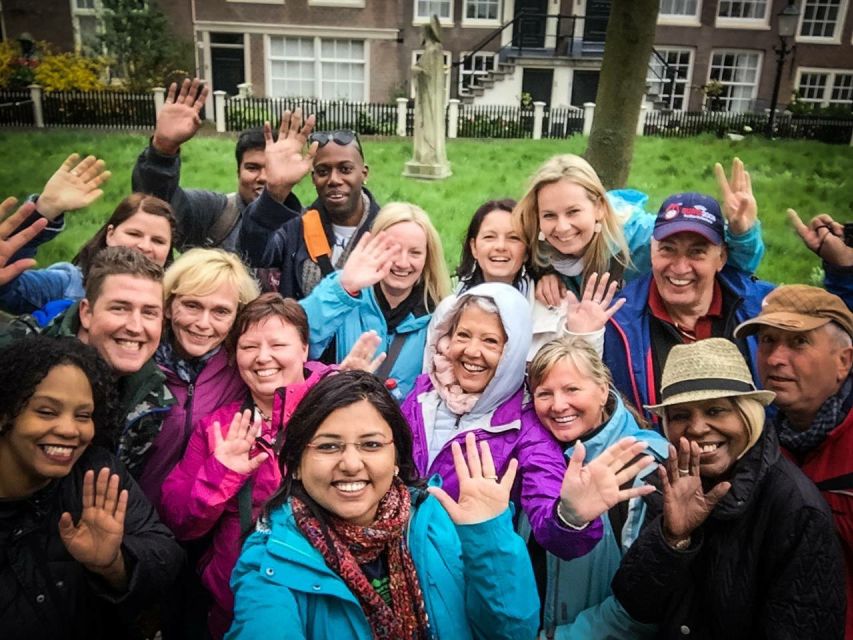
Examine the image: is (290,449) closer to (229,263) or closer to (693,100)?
(229,263)

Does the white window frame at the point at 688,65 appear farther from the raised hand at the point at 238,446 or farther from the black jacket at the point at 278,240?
the raised hand at the point at 238,446

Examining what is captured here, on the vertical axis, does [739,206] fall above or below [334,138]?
below

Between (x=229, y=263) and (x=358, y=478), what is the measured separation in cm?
142

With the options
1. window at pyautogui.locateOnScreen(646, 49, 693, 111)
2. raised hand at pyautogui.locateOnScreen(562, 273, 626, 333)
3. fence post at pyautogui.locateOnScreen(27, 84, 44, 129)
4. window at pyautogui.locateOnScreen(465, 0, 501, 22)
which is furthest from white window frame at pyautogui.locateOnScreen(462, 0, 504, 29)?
raised hand at pyautogui.locateOnScreen(562, 273, 626, 333)

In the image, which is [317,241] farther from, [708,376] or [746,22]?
[746,22]

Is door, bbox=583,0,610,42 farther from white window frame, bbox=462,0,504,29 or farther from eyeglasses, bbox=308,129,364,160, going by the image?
eyeglasses, bbox=308,129,364,160

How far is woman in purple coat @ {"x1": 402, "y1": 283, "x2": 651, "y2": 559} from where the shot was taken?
2111 millimetres

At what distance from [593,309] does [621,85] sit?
413 cm

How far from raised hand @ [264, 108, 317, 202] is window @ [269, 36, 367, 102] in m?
17.9

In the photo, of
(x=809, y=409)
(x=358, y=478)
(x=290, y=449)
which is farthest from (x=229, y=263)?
(x=809, y=409)

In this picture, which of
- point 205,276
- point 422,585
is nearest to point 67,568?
point 422,585

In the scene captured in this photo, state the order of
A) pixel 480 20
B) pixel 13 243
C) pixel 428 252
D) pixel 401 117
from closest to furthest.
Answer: pixel 13 243
pixel 428 252
pixel 401 117
pixel 480 20

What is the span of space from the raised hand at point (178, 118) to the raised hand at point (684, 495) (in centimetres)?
317

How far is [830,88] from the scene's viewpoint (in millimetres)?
10680
